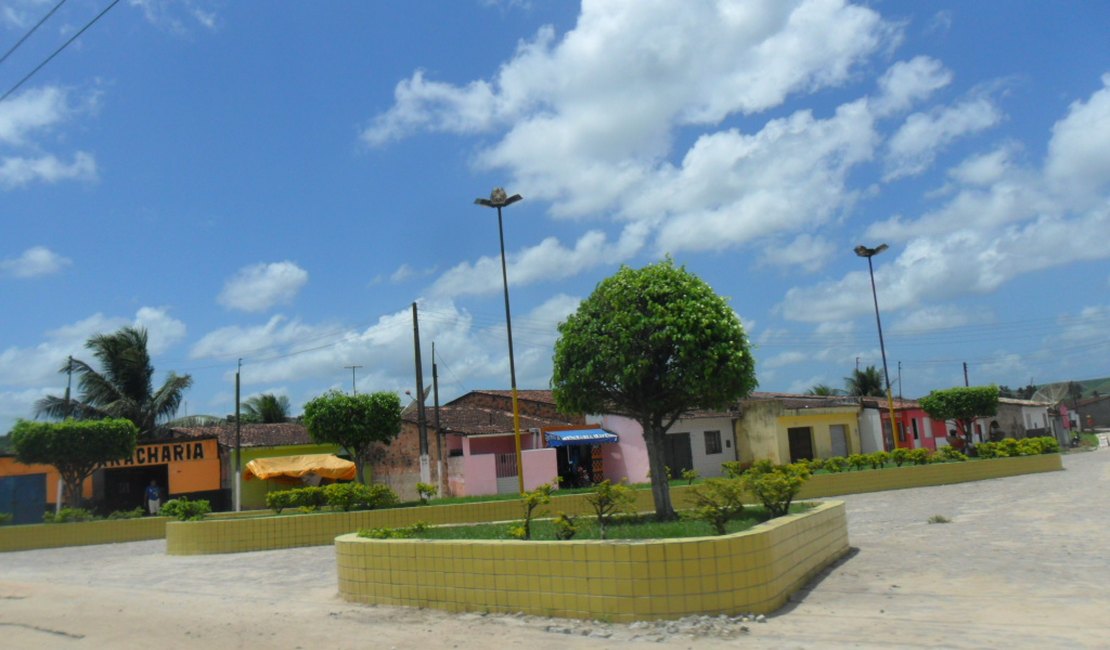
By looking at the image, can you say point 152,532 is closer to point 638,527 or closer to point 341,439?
point 341,439

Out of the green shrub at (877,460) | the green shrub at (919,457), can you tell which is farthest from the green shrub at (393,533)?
the green shrub at (919,457)

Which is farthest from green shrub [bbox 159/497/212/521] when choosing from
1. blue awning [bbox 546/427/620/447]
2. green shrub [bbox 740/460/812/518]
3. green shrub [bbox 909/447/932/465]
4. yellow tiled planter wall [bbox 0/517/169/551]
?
green shrub [bbox 909/447/932/465]

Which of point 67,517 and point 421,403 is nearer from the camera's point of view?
point 67,517

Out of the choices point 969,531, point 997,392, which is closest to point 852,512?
point 969,531

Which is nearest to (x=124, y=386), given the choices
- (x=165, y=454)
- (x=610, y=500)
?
(x=165, y=454)

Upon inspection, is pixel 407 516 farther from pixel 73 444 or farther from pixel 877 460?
pixel 877 460

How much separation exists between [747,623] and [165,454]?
30.3m

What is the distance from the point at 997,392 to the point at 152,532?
2947 centimetres

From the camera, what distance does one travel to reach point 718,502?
9.97 metres

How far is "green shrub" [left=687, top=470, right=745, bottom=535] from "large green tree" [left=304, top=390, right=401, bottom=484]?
50.2 feet

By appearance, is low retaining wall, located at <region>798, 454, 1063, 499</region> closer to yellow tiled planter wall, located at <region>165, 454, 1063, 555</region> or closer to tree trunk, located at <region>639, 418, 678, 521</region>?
yellow tiled planter wall, located at <region>165, 454, 1063, 555</region>

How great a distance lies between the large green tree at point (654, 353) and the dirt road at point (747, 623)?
A: 9.56ft

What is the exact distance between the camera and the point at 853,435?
39719 millimetres

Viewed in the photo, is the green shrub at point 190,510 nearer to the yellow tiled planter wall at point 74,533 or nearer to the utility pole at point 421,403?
the yellow tiled planter wall at point 74,533
